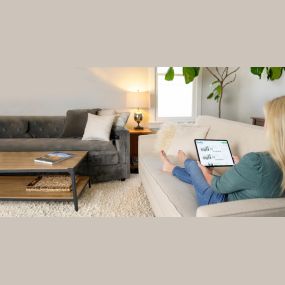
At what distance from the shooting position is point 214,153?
6.63 feet

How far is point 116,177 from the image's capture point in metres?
3.15

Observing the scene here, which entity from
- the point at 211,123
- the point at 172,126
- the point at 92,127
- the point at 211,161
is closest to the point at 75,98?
the point at 92,127

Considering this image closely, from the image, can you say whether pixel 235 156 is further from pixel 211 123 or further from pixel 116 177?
pixel 116 177

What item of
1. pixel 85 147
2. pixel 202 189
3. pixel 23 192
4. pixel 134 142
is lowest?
pixel 23 192

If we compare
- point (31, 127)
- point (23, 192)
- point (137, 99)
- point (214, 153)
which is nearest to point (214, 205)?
point (214, 153)

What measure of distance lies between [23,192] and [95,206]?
676 millimetres

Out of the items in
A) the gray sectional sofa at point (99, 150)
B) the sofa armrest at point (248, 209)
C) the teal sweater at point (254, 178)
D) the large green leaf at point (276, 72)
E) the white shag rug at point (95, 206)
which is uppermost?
the large green leaf at point (276, 72)

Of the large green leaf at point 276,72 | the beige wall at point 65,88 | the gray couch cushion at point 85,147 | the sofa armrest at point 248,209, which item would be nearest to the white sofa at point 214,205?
the sofa armrest at point 248,209

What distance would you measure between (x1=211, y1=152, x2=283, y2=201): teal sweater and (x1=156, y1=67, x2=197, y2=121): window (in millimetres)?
3293

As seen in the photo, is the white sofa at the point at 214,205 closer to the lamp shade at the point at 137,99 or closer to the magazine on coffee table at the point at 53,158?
the magazine on coffee table at the point at 53,158

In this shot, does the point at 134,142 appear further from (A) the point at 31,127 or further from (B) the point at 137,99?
(A) the point at 31,127

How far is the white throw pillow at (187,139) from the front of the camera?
231cm

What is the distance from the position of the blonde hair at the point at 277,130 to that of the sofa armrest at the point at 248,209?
0.10m

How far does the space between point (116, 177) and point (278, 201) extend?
7.20 ft
